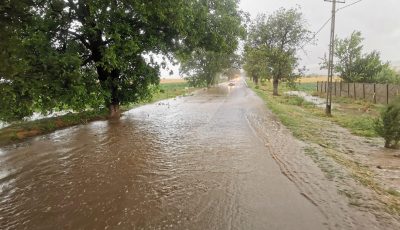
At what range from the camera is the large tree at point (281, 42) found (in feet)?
119

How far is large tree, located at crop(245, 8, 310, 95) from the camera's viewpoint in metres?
36.2

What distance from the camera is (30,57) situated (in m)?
11.5

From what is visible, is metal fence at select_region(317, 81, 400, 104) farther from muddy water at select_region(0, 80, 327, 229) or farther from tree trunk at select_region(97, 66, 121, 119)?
tree trunk at select_region(97, 66, 121, 119)

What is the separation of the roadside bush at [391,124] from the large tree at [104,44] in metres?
8.74

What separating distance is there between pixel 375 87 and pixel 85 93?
25434 millimetres

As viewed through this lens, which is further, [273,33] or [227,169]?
[273,33]

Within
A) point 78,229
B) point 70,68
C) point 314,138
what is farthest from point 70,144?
point 314,138

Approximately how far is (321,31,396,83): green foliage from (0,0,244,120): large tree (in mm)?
24081

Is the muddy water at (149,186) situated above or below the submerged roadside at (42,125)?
below

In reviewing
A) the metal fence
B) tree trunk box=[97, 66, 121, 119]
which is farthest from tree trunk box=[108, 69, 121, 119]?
the metal fence

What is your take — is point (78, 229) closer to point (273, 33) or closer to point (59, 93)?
point (59, 93)

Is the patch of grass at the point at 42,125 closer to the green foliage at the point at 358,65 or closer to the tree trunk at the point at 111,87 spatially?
Result: the tree trunk at the point at 111,87

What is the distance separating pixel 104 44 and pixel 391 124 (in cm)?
1392

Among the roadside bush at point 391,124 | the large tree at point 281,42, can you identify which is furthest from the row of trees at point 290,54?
the roadside bush at point 391,124
